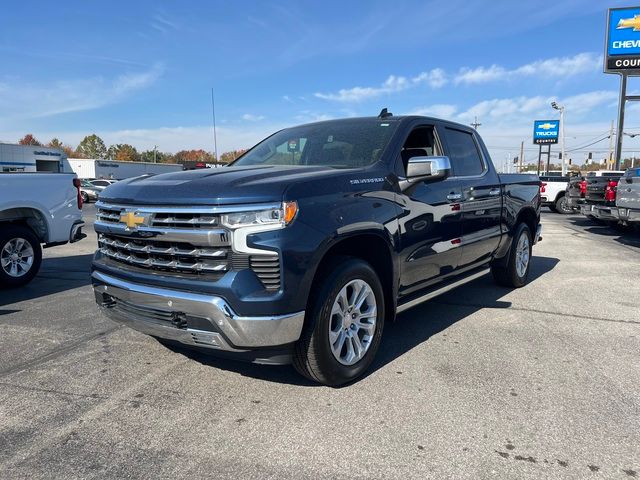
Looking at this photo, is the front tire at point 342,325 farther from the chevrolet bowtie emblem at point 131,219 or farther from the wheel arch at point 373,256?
the chevrolet bowtie emblem at point 131,219

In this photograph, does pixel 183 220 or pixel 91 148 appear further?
pixel 91 148

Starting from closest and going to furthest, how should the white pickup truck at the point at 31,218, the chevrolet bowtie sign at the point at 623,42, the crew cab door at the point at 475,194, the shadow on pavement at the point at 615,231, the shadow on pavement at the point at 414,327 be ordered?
1. the shadow on pavement at the point at 414,327
2. the crew cab door at the point at 475,194
3. the white pickup truck at the point at 31,218
4. the shadow on pavement at the point at 615,231
5. the chevrolet bowtie sign at the point at 623,42

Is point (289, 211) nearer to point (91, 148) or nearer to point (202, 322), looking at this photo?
point (202, 322)

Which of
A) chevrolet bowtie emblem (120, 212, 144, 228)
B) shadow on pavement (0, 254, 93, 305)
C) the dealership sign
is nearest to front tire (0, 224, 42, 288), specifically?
shadow on pavement (0, 254, 93, 305)

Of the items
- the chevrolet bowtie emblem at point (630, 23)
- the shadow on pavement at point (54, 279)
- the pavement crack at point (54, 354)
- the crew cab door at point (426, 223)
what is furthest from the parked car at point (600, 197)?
the chevrolet bowtie emblem at point (630, 23)

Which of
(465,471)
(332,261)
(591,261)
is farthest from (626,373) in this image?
(591,261)

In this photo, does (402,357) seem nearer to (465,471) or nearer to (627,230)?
(465,471)

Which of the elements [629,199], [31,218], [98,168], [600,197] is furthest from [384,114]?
[98,168]

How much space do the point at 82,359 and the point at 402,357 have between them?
259cm

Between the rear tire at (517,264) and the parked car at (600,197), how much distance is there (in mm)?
6547

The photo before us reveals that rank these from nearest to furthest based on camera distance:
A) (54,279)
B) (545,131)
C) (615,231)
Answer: (54,279) < (615,231) < (545,131)

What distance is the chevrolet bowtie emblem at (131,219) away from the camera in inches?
129

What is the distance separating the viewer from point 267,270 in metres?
2.95

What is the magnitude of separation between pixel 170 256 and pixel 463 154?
344cm
